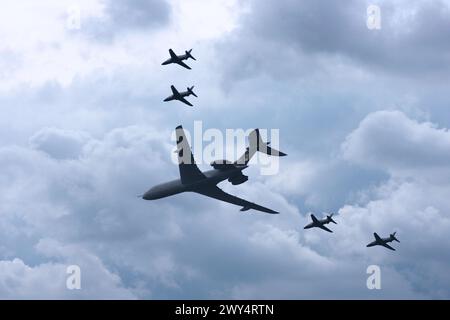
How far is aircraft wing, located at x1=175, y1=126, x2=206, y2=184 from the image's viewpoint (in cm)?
9469

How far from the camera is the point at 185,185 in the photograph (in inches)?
3991

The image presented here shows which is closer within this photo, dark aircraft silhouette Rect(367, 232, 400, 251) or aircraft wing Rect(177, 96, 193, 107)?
aircraft wing Rect(177, 96, 193, 107)

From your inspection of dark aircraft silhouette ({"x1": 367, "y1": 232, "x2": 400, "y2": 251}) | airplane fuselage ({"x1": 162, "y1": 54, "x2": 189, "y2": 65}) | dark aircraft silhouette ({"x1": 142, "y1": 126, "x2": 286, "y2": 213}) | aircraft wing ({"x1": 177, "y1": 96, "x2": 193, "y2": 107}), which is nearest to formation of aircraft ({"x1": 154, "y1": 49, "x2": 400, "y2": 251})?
dark aircraft silhouette ({"x1": 142, "y1": 126, "x2": 286, "y2": 213})

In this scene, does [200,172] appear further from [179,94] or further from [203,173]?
[179,94]

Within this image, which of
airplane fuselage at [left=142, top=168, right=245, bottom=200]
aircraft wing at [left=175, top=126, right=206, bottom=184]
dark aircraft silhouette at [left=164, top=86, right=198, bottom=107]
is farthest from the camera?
dark aircraft silhouette at [left=164, top=86, right=198, bottom=107]

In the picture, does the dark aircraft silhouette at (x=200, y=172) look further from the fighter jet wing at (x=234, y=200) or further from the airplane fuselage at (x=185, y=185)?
the fighter jet wing at (x=234, y=200)

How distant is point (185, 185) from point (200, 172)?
11.8 ft

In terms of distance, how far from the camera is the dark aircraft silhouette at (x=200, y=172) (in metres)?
96.6

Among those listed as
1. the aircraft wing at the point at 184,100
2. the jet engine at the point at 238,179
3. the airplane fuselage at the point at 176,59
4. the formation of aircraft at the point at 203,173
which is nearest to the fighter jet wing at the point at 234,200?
the formation of aircraft at the point at 203,173

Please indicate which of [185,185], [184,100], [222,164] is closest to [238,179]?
[222,164]

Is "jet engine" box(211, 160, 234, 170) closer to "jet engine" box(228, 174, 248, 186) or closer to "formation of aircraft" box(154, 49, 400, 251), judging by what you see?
"formation of aircraft" box(154, 49, 400, 251)
